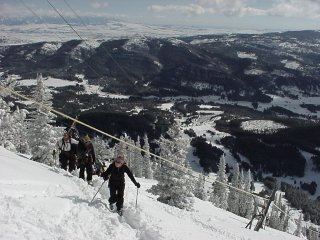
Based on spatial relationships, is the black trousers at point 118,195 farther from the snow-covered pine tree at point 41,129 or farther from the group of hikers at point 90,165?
the snow-covered pine tree at point 41,129

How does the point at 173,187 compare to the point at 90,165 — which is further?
the point at 173,187

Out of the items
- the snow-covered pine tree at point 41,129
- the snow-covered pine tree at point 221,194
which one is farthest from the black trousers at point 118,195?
the snow-covered pine tree at point 221,194

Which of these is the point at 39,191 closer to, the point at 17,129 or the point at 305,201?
the point at 17,129

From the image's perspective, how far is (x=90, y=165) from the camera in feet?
66.7

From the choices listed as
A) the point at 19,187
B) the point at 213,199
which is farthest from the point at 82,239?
the point at 213,199

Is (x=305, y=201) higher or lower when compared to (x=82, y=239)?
lower

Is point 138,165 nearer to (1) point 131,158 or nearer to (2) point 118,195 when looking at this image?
(1) point 131,158

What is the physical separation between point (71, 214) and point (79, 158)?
22.5 ft

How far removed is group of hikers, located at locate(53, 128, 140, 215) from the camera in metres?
15.4

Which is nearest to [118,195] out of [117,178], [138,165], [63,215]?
[117,178]

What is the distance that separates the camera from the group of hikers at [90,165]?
1544 centimetres

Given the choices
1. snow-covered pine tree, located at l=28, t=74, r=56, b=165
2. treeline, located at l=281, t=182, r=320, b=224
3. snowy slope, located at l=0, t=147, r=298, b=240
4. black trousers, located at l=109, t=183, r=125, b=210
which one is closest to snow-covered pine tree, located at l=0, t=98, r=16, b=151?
snow-covered pine tree, located at l=28, t=74, r=56, b=165

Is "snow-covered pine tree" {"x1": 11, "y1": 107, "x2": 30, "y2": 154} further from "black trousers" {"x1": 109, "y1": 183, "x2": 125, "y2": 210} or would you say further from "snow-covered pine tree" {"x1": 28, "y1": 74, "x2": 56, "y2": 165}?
"black trousers" {"x1": 109, "y1": 183, "x2": 125, "y2": 210}

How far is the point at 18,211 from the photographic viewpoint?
39.6 feet
